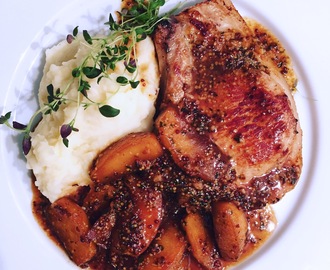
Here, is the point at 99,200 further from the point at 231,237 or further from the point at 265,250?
the point at 265,250

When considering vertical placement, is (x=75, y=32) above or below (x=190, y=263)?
above

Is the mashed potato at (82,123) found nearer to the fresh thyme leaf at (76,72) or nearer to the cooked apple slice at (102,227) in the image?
the fresh thyme leaf at (76,72)

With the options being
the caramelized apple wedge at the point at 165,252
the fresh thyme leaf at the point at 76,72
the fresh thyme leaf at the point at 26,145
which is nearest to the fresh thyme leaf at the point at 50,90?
the fresh thyme leaf at the point at 76,72

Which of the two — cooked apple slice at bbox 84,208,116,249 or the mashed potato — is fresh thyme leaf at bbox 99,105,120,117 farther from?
cooked apple slice at bbox 84,208,116,249

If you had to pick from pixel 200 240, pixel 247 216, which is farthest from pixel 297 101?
pixel 200 240

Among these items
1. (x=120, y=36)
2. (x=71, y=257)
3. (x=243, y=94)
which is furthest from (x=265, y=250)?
(x=120, y=36)

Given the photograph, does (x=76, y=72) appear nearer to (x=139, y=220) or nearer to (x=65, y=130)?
(x=65, y=130)

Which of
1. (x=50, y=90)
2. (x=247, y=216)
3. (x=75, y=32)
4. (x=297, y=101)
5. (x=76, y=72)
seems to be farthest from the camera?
(x=297, y=101)
